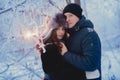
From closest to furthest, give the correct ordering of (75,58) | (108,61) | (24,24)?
(75,58), (24,24), (108,61)

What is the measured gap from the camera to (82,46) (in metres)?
2.29

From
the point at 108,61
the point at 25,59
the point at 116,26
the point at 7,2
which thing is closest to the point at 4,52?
the point at 25,59

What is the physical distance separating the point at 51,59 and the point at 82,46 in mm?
237

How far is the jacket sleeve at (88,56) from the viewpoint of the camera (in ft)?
7.34

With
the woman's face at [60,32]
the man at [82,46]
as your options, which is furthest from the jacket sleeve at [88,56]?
the woman's face at [60,32]

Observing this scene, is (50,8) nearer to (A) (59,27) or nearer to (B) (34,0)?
(B) (34,0)

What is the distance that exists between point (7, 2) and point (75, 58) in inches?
112

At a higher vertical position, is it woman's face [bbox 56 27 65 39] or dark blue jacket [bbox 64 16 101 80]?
woman's face [bbox 56 27 65 39]

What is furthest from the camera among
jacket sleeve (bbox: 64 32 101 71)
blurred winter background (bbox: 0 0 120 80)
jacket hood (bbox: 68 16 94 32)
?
blurred winter background (bbox: 0 0 120 80)

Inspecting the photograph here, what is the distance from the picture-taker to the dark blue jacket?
224 cm

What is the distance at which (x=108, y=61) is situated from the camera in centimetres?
559

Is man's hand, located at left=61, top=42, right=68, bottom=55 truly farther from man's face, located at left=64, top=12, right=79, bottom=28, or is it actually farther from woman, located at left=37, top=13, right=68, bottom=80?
man's face, located at left=64, top=12, right=79, bottom=28

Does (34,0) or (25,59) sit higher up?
(34,0)

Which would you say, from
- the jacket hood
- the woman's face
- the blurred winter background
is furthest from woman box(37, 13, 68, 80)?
the blurred winter background
